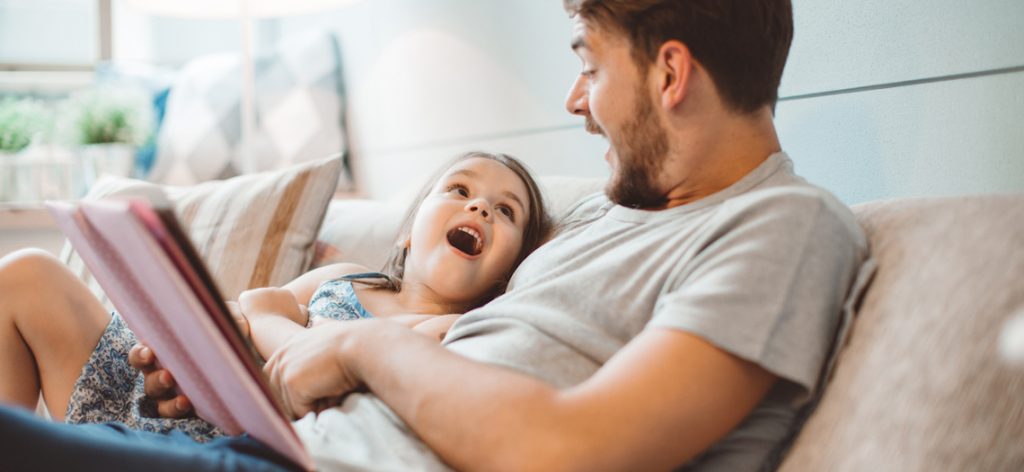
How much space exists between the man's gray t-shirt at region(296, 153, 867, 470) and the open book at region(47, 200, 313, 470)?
0.37ft

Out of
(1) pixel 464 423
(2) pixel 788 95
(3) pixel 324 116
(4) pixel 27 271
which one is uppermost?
(2) pixel 788 95

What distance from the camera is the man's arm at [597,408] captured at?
29.2 inches

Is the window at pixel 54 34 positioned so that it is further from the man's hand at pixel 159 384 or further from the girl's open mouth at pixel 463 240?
the man's hand at pixel 159 384

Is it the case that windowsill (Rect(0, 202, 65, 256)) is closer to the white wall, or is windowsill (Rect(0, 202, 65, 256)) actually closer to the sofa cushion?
the white wall

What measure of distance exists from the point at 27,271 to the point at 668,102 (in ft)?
3.03

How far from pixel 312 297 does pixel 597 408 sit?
0.87 metres

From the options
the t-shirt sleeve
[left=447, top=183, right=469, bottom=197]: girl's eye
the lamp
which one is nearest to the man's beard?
the t-shirt sleeve

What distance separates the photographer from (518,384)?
2.63 feet

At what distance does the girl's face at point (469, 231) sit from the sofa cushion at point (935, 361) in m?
0.70

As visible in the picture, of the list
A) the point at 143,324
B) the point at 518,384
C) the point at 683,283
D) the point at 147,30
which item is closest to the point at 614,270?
the point at 683,283

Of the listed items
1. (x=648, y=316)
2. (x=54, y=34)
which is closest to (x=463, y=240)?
(x=648, y=316)

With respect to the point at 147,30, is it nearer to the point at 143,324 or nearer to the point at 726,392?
the point at 143,324

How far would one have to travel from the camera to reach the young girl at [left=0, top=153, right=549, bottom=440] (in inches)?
48.3

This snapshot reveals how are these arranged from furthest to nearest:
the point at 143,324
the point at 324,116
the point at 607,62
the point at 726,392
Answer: the point at 324,116, the point at 607,62, the point at 143,324, the point at 726,392
